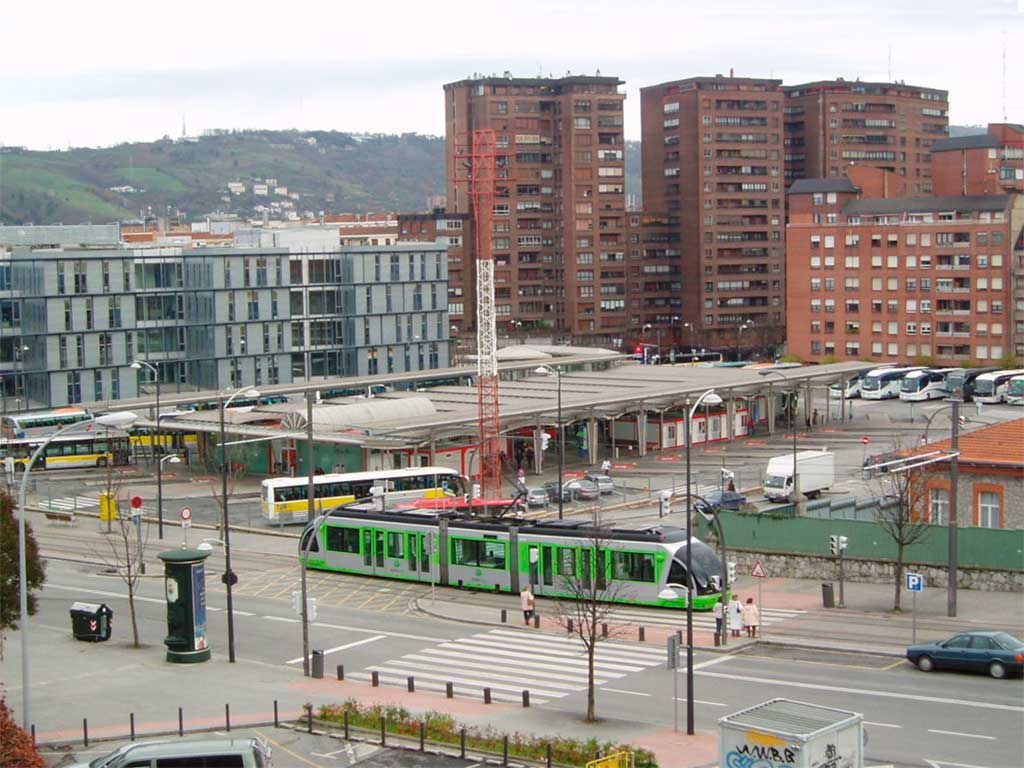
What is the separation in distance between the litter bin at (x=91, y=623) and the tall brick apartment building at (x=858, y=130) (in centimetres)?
14178

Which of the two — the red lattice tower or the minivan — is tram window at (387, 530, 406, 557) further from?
the minivan

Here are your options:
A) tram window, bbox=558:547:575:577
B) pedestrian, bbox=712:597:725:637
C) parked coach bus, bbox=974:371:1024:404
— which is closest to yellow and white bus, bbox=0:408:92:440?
tram window, bbox=558:547:575:577

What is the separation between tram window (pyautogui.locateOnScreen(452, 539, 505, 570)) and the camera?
44.8 metres

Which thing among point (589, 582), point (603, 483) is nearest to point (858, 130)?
point (603, 483)

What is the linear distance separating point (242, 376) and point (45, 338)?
47.8ft

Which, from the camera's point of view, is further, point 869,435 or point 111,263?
point 111,263

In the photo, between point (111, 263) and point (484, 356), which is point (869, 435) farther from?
point (111, 263)

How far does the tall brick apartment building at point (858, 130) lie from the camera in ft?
562

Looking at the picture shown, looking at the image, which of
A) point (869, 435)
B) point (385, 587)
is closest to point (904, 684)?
point (385, 587)

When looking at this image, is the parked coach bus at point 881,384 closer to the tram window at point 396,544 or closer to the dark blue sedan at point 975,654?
the tram window at point 396,544

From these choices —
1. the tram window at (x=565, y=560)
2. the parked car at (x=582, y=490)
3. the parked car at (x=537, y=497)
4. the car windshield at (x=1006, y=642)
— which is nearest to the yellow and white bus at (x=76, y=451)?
the parked car at (x=537, y=497)

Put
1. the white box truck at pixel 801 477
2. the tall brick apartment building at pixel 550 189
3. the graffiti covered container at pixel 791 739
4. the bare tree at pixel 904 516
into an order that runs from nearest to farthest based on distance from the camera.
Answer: the graffiti covered container at pixel 791 739, the bare tree at pixel 904 516, the white box truck at pixel 801 477, the tall brick apartment building at pixel 550 189

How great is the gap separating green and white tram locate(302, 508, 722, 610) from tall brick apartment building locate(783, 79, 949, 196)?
430 feet

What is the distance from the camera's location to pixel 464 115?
5906 inches
